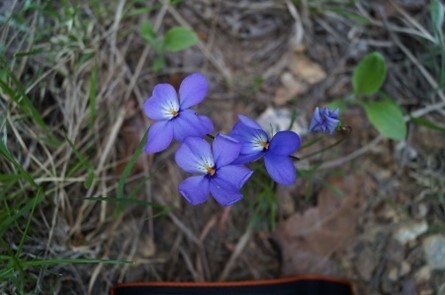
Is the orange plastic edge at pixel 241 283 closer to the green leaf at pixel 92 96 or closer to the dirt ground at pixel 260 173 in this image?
the dirt ground at pixel 260 173

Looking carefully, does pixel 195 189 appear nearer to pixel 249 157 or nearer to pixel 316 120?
pixel 249 157

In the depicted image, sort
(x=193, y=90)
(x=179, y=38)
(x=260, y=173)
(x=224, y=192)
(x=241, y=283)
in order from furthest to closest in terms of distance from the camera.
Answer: (x=179, y=38) → (x=260, y=173) → (x=241, y=283) → (x=193, y=90) → (x=224, y=192)

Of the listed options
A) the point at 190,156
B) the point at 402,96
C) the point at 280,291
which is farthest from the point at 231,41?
the point at 280,291

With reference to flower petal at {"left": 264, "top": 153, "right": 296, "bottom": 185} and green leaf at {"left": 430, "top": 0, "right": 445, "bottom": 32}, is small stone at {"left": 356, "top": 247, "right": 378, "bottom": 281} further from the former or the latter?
green leaf at {"left": 430, "top": 0, "right": 445, "bottom": 32}

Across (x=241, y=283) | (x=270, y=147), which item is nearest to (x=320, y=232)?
(x=241, y=283)

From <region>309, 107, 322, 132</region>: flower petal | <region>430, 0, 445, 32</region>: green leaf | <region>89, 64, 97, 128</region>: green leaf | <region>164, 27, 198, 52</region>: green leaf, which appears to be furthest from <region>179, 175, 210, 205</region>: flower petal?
<region>430, 0, 445, 32</region>: green leaf

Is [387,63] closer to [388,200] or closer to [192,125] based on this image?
[388,200]
